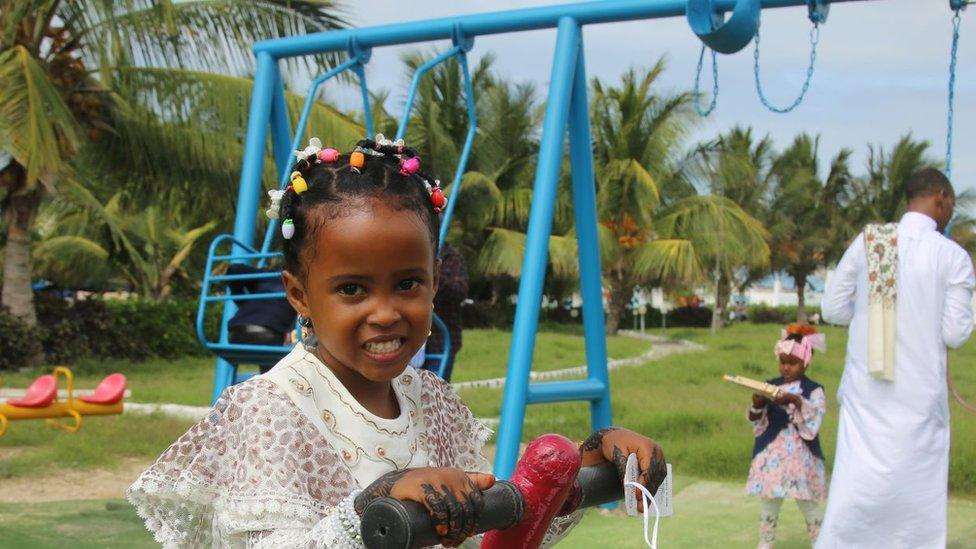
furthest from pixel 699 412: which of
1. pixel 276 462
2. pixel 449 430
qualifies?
pixel 276 462

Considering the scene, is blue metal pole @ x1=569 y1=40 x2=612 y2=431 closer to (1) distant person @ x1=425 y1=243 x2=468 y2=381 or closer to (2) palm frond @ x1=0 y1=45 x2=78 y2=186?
(1) distant person @ x1=425 y1=243 x2=468 y2=381

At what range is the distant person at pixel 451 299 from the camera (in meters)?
5.07

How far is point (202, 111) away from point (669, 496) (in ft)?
36.6

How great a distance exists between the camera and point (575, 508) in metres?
1.57

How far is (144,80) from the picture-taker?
1205cm

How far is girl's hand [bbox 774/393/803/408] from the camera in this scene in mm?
5195

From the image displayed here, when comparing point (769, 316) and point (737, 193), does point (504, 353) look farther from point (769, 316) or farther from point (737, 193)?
point (769, 316)

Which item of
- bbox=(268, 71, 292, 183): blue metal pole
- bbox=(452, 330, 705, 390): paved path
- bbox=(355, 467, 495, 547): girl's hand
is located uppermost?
bbox=(268, 71, 292, 183): blue metal pole

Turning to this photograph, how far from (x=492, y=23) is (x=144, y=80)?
7568mm

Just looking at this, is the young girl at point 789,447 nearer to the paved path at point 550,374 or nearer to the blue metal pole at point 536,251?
the blue metal pole at point 536,251

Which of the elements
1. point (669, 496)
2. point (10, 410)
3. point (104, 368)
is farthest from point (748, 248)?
point (669, 496)

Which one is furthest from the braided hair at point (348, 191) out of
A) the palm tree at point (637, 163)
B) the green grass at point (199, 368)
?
the palm tree at point (637, 163)

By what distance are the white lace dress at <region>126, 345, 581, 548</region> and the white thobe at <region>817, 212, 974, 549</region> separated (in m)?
3.17

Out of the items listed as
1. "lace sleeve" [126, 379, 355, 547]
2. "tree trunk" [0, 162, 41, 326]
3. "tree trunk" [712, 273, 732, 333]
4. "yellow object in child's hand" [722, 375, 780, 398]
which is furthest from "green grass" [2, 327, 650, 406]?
"tree trunk" [712, 273, 732, 333]
